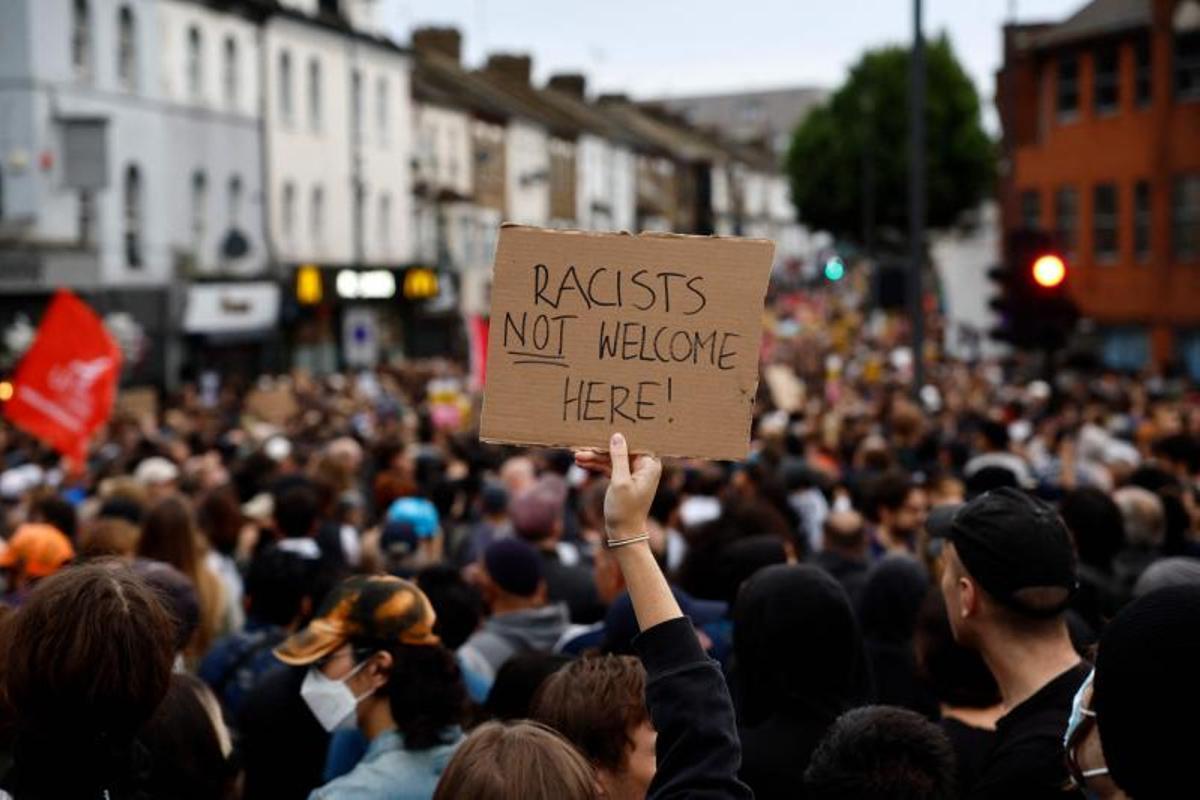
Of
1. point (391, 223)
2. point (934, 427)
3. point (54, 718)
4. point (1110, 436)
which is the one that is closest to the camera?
point (54, 718)

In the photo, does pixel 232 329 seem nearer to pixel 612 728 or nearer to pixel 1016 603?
pixel 612 728

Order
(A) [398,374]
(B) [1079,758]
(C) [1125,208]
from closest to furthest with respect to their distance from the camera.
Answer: (B) [1079,758] < (A) [398,374] < (C) [1125,208]

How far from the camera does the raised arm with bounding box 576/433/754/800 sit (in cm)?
328

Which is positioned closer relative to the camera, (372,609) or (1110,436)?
(372,609)

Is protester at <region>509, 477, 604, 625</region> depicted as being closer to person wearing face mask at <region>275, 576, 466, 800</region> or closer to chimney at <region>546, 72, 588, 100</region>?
person wearing face mask at <region>275, 576, 466, 800</region>

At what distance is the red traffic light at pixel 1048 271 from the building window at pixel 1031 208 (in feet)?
104

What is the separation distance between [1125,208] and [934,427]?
24.4 metres

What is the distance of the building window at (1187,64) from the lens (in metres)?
39.6

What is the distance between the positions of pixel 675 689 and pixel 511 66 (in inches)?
2973

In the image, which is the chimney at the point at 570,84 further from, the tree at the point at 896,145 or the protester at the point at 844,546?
the protester at the point at 844,546

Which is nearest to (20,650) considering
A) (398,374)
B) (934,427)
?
(934,427)

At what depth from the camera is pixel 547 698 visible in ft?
13.8

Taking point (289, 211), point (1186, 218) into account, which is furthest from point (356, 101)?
point (1186, 218)

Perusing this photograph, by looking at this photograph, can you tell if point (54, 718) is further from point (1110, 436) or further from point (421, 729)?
point (1110, 436)
